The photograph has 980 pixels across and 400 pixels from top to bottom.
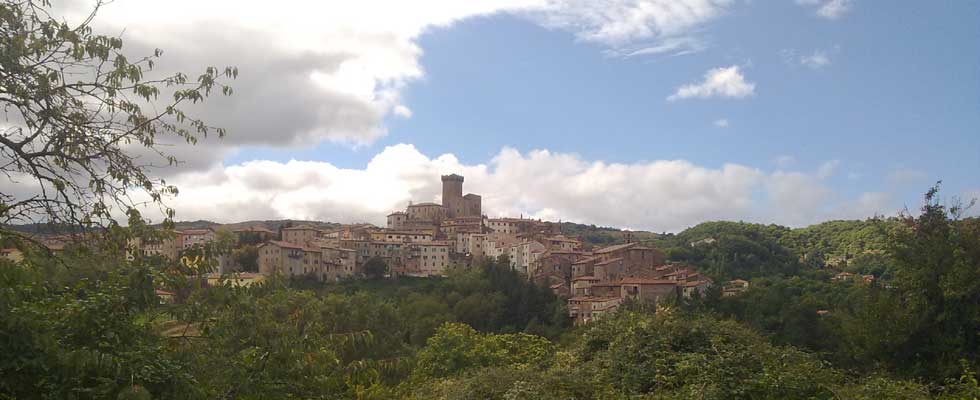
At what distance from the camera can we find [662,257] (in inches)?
2881

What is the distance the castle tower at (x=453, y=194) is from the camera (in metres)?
104

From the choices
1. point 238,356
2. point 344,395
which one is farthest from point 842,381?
point 238,356

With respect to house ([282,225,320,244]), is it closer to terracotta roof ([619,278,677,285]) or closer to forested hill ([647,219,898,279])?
terracotta roof ([619,278,677,285])

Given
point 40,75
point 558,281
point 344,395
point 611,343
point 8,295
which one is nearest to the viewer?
point 8,295

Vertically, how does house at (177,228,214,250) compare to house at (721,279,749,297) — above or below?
above

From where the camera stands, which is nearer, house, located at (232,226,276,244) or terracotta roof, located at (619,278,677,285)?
terracotta roof, located at (619,278,677,285)

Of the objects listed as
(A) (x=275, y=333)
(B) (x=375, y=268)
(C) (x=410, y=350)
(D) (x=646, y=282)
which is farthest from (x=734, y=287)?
(A) (x=275, y=333)

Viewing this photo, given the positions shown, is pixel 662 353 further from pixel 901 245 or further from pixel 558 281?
pixel 558 281

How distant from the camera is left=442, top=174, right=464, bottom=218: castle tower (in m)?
104

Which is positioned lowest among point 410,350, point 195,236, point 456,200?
point 410,350

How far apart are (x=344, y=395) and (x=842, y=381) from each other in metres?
7.51

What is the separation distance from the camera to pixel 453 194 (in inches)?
4114

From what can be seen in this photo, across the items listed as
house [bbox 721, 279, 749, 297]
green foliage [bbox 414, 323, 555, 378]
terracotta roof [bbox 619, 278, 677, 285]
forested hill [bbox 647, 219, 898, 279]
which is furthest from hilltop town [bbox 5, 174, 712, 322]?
green foliage [bbox 414, 323, 555, 378]

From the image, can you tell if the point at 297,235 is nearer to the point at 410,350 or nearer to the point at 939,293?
the point at 410,350
